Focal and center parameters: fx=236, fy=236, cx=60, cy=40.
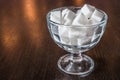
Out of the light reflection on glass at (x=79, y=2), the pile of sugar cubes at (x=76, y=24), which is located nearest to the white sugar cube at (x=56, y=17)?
the pile of sugar cubes at (x=76, y=24)

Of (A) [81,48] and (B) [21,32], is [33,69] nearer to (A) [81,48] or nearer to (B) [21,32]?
(A) [81,48]

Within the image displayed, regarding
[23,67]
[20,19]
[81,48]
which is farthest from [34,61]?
[20,19]

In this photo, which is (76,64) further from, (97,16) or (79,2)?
(79,2)

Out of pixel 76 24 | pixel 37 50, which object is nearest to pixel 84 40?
pixel 76 24

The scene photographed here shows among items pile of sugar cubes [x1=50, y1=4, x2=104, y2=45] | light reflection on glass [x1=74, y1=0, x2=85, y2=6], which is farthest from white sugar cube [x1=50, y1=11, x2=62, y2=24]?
light reflection on glass [x1=74, y1=0, x2=85, y2=6]

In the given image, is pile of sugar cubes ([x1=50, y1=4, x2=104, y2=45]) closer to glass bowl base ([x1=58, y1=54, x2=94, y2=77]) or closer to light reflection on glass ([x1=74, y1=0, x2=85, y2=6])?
glass bowl base ([x1=58, y1=54, x2=94, y2=77])

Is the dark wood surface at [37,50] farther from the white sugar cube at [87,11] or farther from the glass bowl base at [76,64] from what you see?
the white sugar cube at [87,11]
